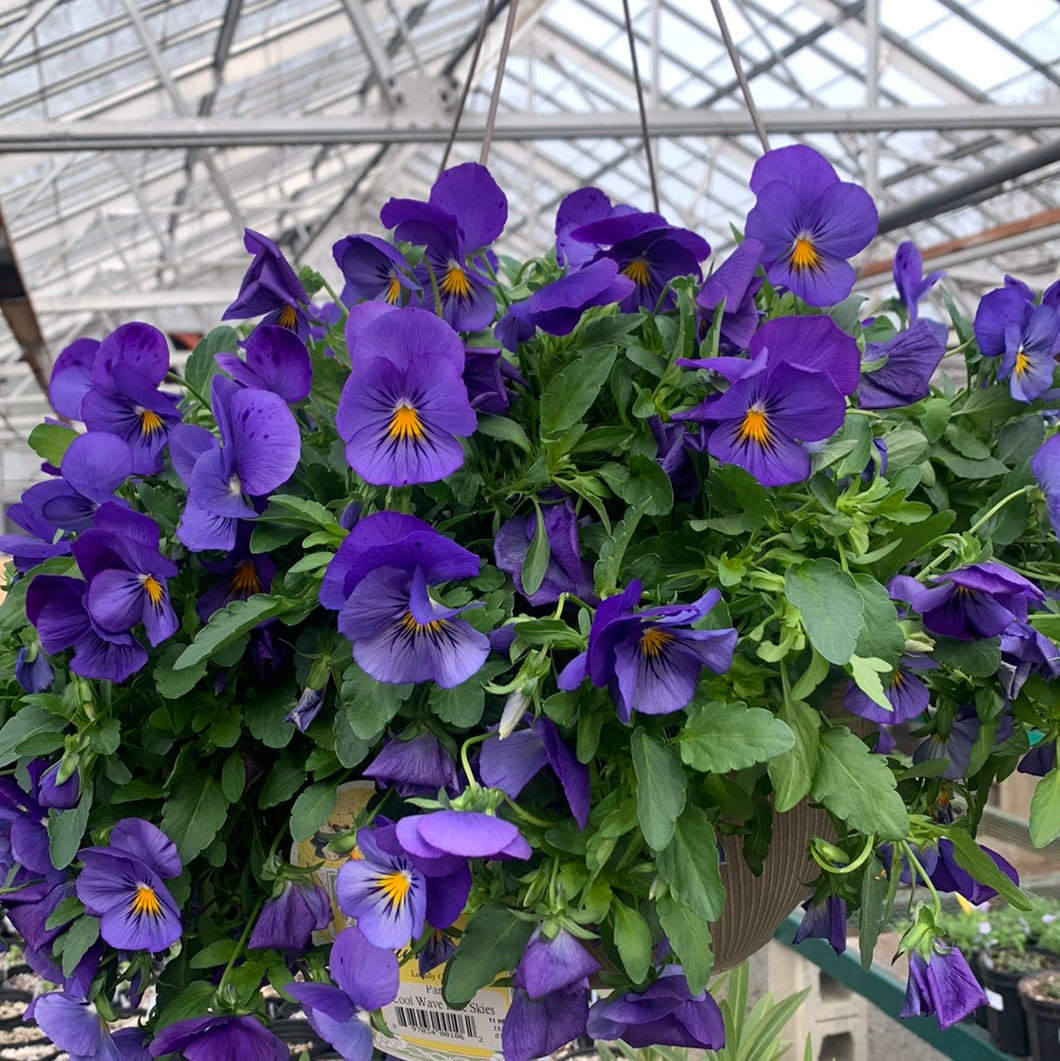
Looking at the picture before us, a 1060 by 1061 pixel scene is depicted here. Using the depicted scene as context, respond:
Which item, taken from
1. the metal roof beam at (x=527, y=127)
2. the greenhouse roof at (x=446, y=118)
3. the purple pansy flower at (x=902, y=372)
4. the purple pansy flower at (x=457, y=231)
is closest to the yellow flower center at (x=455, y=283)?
the purple pansy flower at (x=457, y=231)

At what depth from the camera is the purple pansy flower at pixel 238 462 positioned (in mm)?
482

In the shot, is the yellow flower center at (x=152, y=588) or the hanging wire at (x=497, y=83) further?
the hanging wire at (x=497, y=83)

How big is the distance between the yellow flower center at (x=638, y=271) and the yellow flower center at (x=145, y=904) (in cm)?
39

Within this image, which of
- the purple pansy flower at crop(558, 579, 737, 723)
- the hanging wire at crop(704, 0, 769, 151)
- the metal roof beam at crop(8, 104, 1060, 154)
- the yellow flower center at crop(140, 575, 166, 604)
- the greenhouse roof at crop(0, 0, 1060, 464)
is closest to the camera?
the purple pansy flower at crop(558, 579, 737, 723)

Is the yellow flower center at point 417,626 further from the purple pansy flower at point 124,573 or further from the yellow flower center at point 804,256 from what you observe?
the yellow flower center at point 804,256

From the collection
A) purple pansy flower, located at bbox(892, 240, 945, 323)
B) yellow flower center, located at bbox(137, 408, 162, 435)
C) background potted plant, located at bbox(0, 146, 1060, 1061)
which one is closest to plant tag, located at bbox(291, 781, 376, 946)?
background potted plant, located at bbox(0, 146, 1060, 1061)

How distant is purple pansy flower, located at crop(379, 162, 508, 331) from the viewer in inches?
21.0

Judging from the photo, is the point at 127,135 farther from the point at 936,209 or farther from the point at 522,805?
the point at 522,805

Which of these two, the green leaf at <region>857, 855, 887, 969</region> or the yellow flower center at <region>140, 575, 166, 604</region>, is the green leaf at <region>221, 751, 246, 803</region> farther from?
the green leaf at <region>857, 855, 887, 969</region>

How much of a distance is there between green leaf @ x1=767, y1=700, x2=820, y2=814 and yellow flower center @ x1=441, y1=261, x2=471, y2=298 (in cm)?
25

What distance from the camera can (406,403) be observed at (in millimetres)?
453

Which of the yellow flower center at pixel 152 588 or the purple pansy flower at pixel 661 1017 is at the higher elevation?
the yellow flower center at pixel 152 588

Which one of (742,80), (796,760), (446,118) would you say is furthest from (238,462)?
(446,118)

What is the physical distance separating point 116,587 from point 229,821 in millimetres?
157
